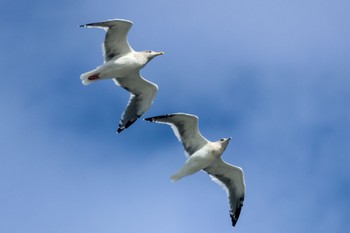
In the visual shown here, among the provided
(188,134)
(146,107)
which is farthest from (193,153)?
(146,107)

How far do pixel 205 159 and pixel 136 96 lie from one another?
3.59 m

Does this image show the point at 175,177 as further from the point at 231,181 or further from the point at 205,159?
the point at 231,181

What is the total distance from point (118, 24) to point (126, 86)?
2.53 m

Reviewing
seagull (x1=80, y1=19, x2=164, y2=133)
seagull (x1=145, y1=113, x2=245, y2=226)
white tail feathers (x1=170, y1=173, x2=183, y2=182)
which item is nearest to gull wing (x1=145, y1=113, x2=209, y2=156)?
seagull (x1=145, y1=113, x2=245, y2=226)

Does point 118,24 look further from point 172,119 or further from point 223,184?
point 223,184

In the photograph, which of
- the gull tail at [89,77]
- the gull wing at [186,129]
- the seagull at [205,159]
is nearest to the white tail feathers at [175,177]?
the seagull at [205,159]

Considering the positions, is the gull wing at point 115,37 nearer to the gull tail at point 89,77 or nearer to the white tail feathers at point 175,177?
the gull tail at point 89,77

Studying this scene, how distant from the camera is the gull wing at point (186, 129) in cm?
2694

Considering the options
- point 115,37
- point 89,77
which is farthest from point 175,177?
point 115,37

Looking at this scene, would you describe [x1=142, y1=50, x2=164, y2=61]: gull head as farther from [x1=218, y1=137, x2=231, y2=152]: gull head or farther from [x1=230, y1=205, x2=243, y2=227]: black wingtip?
[x1=230, y1=205, x2=243, y2=227]: black wingtip

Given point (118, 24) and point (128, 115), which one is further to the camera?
point (128, 115)

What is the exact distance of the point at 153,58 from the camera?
2855 cm

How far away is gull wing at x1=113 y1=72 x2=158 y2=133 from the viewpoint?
28.9 metres

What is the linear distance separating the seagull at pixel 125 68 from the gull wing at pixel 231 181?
314 centimetres
